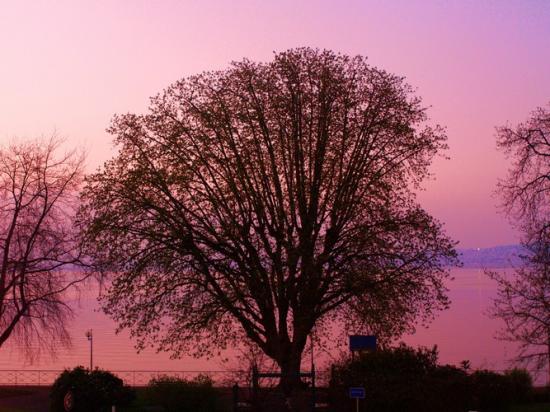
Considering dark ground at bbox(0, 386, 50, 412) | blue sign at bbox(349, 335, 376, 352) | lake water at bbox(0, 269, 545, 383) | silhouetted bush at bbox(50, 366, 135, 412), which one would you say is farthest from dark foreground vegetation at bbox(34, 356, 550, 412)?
lake water at bbox(0, 269, 545, 383)

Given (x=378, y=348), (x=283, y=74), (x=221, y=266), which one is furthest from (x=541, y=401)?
(x=283, y=74)

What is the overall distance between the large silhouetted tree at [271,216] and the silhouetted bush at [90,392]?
2.52 metres

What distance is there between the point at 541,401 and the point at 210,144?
763 inches

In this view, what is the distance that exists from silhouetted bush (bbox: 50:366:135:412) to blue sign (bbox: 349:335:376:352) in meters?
9.90

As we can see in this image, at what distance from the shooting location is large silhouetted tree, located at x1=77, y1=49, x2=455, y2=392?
36781 mm

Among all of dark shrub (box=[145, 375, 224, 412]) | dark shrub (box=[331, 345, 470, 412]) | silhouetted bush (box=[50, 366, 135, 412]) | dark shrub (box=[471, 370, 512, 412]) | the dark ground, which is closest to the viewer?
dark shrub (box=[331, 345, 470, 412])

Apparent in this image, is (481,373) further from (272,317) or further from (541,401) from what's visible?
(272,317)

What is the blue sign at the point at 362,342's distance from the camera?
36.2m

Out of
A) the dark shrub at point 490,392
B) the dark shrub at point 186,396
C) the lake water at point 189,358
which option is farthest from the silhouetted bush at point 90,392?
the lake water at point 189,358

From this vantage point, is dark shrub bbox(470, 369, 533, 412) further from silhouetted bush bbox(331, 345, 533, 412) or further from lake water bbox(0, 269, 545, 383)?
lake water bbox(0, 269, 545, 383)

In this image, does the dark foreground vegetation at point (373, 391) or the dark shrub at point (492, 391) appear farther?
the dark shrub at point (492, 391)

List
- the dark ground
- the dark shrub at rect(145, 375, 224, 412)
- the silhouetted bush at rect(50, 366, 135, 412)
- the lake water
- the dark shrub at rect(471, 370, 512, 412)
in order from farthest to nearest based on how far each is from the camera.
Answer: the lake water < the dark ground < the dark shrub at rect(145, 375, 224, 412) < the silhouetted bush at rect(50, 366, 135, 412) < the dark shrub at rect(471, 370, 512, 412)

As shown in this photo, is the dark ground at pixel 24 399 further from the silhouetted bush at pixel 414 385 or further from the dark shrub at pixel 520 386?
the dark shrub at pixel 520 386

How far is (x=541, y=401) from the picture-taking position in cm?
3994
